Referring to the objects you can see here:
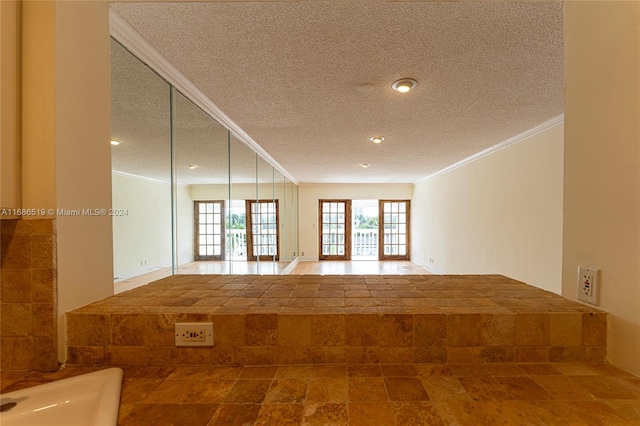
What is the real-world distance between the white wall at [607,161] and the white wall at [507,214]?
2.31m

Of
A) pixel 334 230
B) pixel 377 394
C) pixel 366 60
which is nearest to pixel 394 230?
pixel 334 230

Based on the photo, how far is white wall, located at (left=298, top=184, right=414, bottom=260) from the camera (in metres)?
7.52

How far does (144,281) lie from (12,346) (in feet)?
1.65

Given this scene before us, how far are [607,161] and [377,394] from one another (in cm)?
106

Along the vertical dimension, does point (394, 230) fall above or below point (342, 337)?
below

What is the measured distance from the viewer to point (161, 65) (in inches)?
65.1

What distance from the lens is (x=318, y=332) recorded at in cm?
84

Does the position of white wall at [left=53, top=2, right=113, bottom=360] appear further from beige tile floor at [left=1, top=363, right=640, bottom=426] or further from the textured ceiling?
the textured ceiling

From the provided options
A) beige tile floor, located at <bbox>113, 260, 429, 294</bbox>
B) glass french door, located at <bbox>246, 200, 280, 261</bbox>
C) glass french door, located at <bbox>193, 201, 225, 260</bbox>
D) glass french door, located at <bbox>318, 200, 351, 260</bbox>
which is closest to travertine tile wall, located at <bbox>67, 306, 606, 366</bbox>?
beige tile floor, located at <bbox>113, 260, 429, 294</bbox>

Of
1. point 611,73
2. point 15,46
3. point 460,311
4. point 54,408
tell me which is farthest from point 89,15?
point 611,73

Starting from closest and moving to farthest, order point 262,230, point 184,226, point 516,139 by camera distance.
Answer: point 184,226
point 516,139
point 262,230

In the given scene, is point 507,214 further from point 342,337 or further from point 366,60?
point 342,337

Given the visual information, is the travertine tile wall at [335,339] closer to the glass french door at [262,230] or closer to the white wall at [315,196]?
the glass french door at [262,230]

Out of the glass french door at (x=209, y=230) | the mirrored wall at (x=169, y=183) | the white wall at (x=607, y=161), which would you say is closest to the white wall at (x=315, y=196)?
the mirrored wall at (x=169, y=183)
